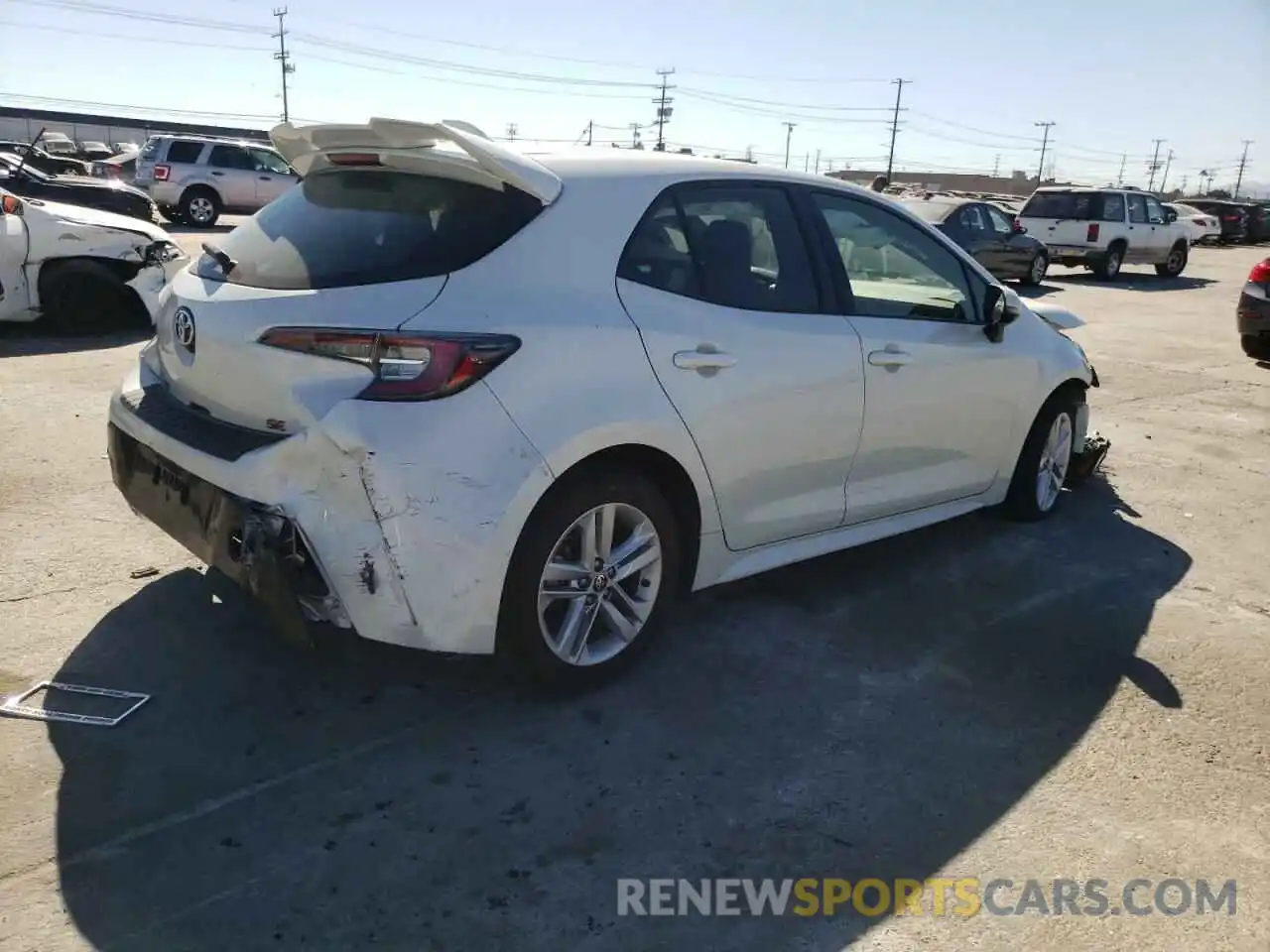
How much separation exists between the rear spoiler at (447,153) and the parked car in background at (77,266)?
235 inches

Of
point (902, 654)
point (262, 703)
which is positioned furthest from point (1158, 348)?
point (262, 703)

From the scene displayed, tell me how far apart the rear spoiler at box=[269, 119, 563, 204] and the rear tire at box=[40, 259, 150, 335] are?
6.51 m

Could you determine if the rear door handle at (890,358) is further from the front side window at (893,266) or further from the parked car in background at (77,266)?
the parked car in background at (77,266)

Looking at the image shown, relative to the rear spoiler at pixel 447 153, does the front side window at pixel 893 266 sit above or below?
below

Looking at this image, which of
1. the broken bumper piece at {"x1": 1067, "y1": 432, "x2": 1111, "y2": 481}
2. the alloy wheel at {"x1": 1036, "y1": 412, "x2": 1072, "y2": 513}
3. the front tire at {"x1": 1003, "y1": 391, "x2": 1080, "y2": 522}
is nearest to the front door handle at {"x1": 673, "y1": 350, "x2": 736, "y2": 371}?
the front tire at {"x1": 1003, "y1": 391, "x2": 1080, "y2": 522}

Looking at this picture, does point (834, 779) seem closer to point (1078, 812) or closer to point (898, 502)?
point (1078, 812)

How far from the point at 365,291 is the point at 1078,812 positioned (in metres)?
2.53

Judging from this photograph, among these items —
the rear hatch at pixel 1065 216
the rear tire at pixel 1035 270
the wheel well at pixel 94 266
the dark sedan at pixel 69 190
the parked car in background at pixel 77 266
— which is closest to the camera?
the parked car in background at pixel 77 266

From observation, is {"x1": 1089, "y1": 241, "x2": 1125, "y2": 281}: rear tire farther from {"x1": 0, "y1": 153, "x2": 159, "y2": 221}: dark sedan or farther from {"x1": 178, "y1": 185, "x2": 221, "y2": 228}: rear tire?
{"x1": 178, "y1": 185, "x2": 221, "y2": 228}: rear tire

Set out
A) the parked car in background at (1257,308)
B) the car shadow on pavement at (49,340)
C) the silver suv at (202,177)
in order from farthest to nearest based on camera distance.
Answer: the silver suv at (202,177), the parked car in background at (1257,308), the car shadow on pavement at (49,340)

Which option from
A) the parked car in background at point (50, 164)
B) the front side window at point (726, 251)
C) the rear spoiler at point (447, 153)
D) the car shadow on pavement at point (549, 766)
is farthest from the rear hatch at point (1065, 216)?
the rear spoiler at point (447, 153)

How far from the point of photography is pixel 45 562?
423 cm

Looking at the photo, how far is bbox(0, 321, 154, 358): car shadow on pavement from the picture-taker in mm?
8398

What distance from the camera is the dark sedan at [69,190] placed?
13516 millimetres
